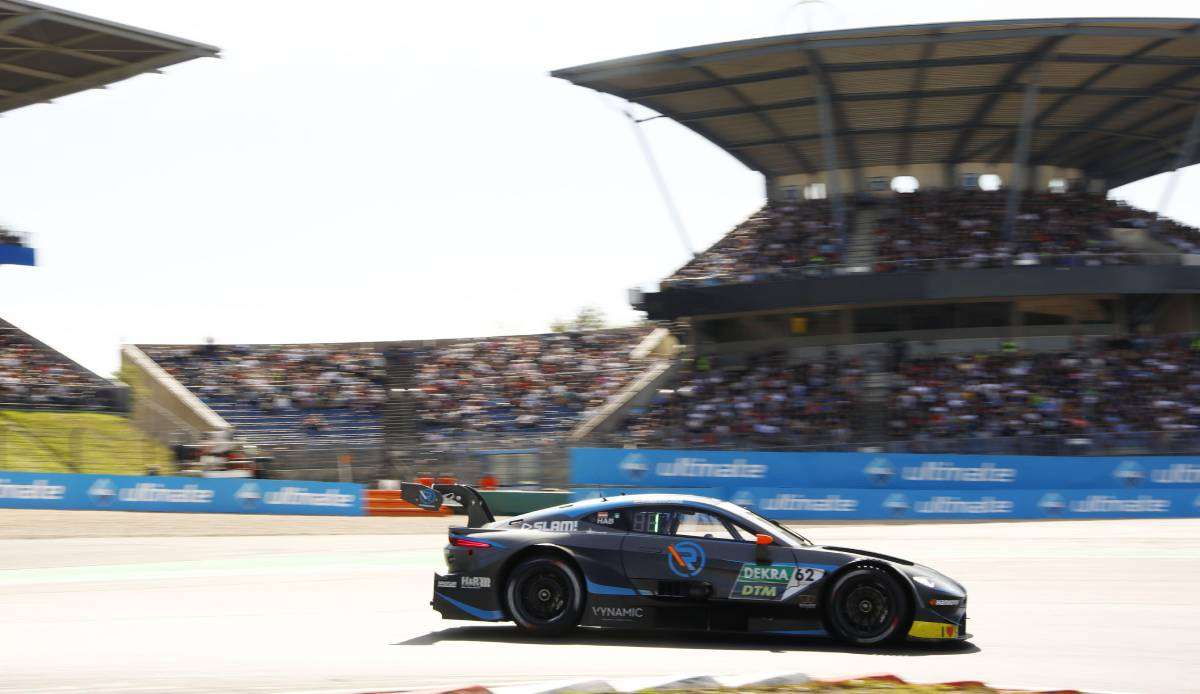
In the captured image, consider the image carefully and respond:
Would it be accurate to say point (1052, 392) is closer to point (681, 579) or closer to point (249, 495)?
point (249, 495)

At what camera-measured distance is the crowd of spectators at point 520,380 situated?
111ft

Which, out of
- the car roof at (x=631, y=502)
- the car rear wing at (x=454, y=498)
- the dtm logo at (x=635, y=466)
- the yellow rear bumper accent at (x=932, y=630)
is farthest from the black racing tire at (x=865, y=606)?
the dtm logo at (x=635, y=466)

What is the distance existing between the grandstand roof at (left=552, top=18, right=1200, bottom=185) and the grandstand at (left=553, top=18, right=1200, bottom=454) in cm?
7

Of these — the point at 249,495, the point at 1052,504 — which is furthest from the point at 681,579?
the point at 249,495

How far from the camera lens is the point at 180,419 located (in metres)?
34.6

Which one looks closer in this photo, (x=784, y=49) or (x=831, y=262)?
(x=784, y=49)

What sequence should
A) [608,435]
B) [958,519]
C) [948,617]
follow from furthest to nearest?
[608,435] < [958,519] < [948,617]

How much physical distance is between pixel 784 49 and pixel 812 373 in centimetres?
838

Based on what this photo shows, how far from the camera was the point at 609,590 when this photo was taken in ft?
31.6

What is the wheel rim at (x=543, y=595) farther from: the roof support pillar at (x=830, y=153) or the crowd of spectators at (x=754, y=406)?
the roof support pillar at (x=830, y=153)

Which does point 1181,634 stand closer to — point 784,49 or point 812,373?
point 812,373

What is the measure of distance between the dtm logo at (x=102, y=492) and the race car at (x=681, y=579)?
18364 mm

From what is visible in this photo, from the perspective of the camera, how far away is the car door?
9398mm

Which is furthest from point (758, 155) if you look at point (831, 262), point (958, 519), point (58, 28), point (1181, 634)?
point (1181, 634)
